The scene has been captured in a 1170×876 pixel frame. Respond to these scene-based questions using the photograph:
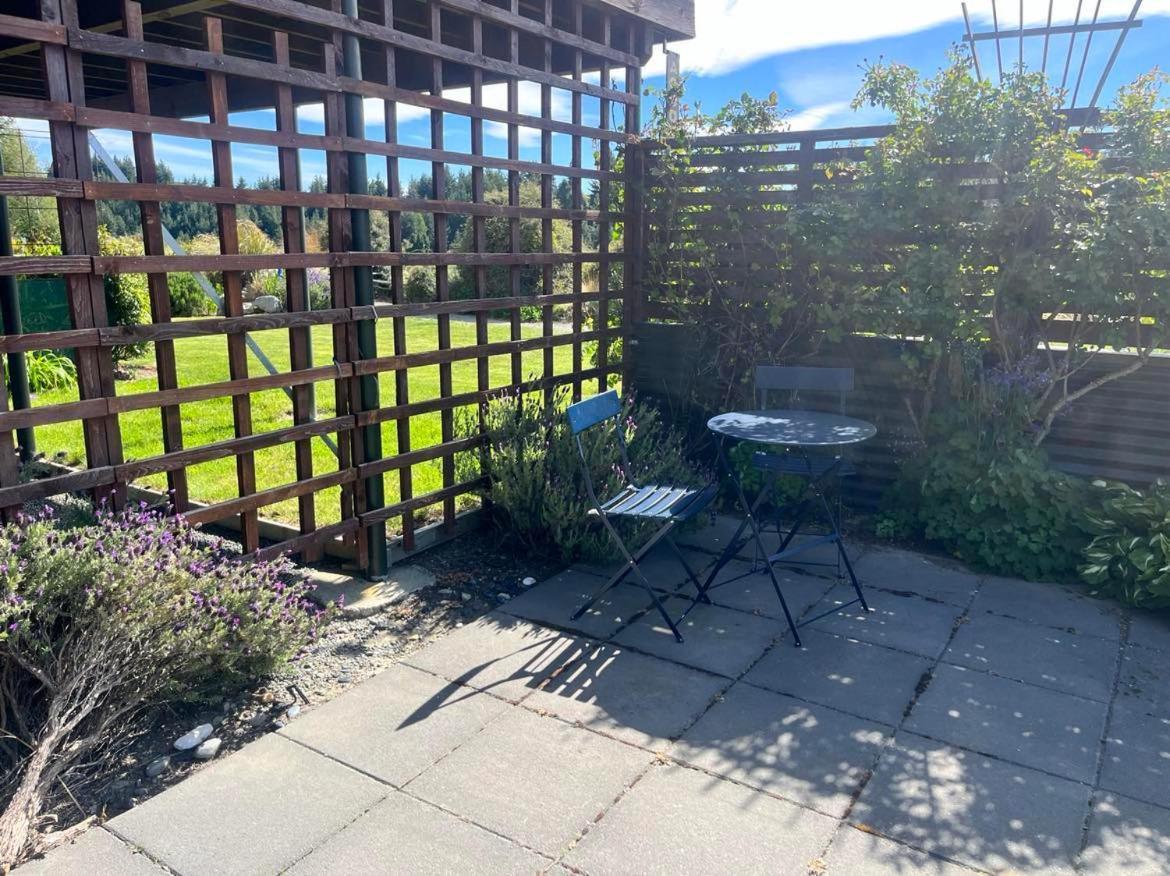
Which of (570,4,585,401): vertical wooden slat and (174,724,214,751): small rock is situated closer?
(174,724,214,751): small rock

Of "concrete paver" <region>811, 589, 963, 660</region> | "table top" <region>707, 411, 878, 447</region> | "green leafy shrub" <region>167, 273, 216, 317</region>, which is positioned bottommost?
"concrete paver" <region>811, 589, 963, 660</region>

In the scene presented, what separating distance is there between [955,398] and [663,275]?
84.2 inches

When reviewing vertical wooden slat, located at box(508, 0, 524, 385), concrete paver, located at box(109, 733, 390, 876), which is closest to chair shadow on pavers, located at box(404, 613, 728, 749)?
concrete paver, located at box(109, 733, 390, 876)

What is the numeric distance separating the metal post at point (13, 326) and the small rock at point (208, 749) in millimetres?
2567

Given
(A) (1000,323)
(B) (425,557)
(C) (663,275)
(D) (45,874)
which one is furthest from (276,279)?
(D) (45,874)

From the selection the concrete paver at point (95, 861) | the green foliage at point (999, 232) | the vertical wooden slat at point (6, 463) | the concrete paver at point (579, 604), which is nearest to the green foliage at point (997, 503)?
the green foliage at point (999, 232)

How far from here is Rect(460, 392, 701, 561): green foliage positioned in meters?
4.65

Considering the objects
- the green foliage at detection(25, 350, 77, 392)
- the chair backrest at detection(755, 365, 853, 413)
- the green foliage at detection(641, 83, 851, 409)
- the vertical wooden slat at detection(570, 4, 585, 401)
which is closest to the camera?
the chair backrest at detection(755, 365, 853, 413)

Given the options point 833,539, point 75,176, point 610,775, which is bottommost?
point 610,775

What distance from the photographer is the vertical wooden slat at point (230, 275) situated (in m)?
3.46

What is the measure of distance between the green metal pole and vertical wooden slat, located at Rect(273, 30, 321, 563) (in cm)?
26

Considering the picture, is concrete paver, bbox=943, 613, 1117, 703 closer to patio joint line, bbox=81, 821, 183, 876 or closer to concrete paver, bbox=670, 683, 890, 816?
concrete paver, bbox=670, 683, 890, 816

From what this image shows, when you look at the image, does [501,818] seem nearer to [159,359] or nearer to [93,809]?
[93,809]

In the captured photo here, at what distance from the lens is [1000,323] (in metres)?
4.92
